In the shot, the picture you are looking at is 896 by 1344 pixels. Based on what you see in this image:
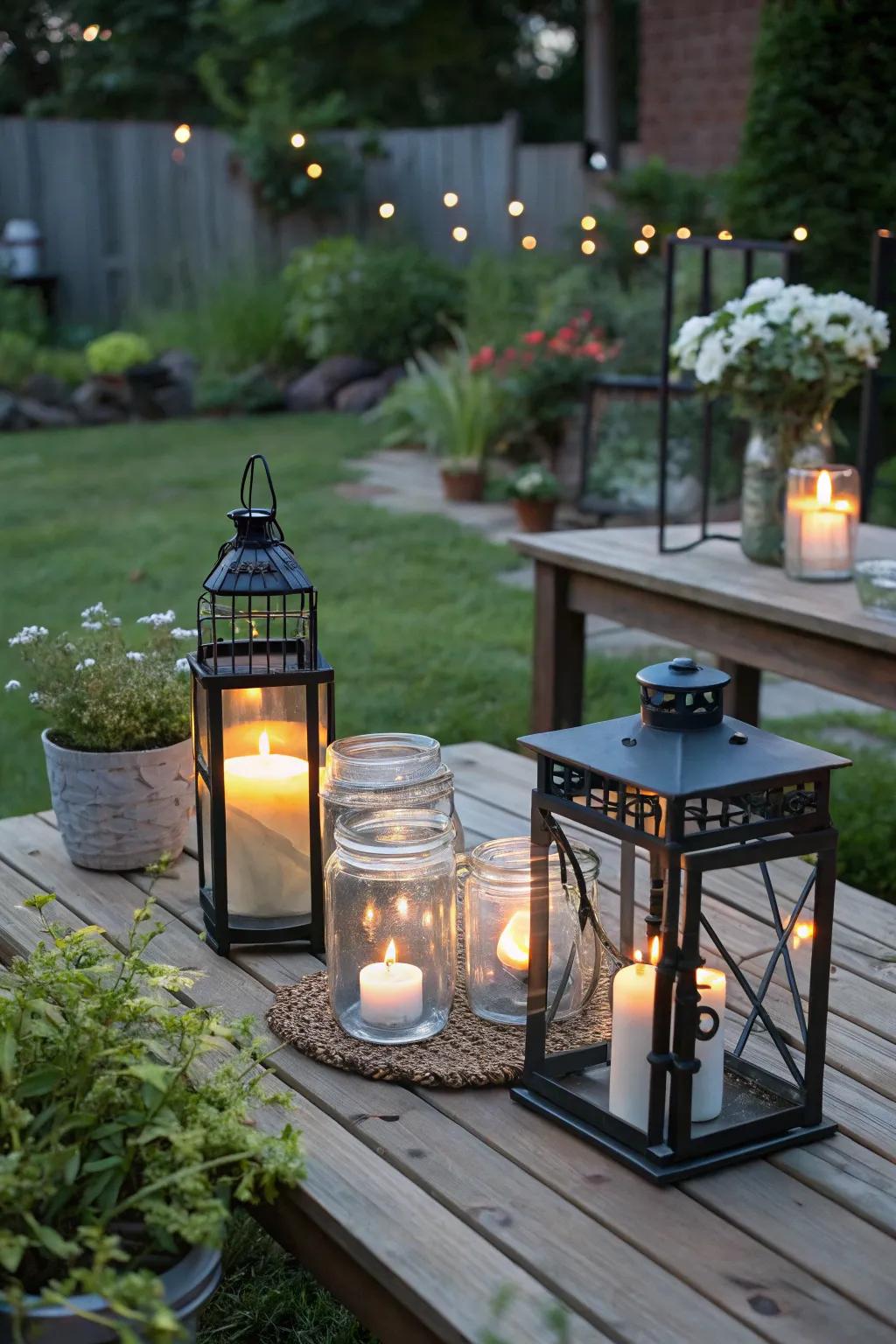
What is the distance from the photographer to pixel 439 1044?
1668 millimetres

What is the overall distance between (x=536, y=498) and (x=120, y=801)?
4.23 m

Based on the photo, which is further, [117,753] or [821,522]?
[821,522]

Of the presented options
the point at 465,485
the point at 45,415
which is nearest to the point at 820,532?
the point at 465,485

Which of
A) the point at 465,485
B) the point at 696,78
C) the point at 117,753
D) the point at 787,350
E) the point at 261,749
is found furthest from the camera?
the point at 696,78

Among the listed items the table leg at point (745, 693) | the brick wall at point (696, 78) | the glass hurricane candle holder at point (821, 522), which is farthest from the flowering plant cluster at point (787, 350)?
the brick wall at point (696, 78)

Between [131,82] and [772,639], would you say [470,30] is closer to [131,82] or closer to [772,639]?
[131,82]

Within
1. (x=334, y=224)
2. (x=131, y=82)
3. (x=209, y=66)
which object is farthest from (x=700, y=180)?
(x=131, y=82)

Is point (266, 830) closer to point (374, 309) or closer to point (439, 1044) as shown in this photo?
point (439, 1044)

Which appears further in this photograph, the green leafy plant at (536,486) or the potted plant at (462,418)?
the potted plant at (462,418)

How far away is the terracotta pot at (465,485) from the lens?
22.7ft

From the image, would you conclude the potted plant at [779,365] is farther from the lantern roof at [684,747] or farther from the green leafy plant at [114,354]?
the green leafy plant at [114,354]

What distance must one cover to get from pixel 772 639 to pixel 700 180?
19.6 feet

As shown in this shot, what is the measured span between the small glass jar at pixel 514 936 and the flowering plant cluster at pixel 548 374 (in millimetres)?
5444

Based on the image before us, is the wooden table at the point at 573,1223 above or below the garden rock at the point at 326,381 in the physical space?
below
